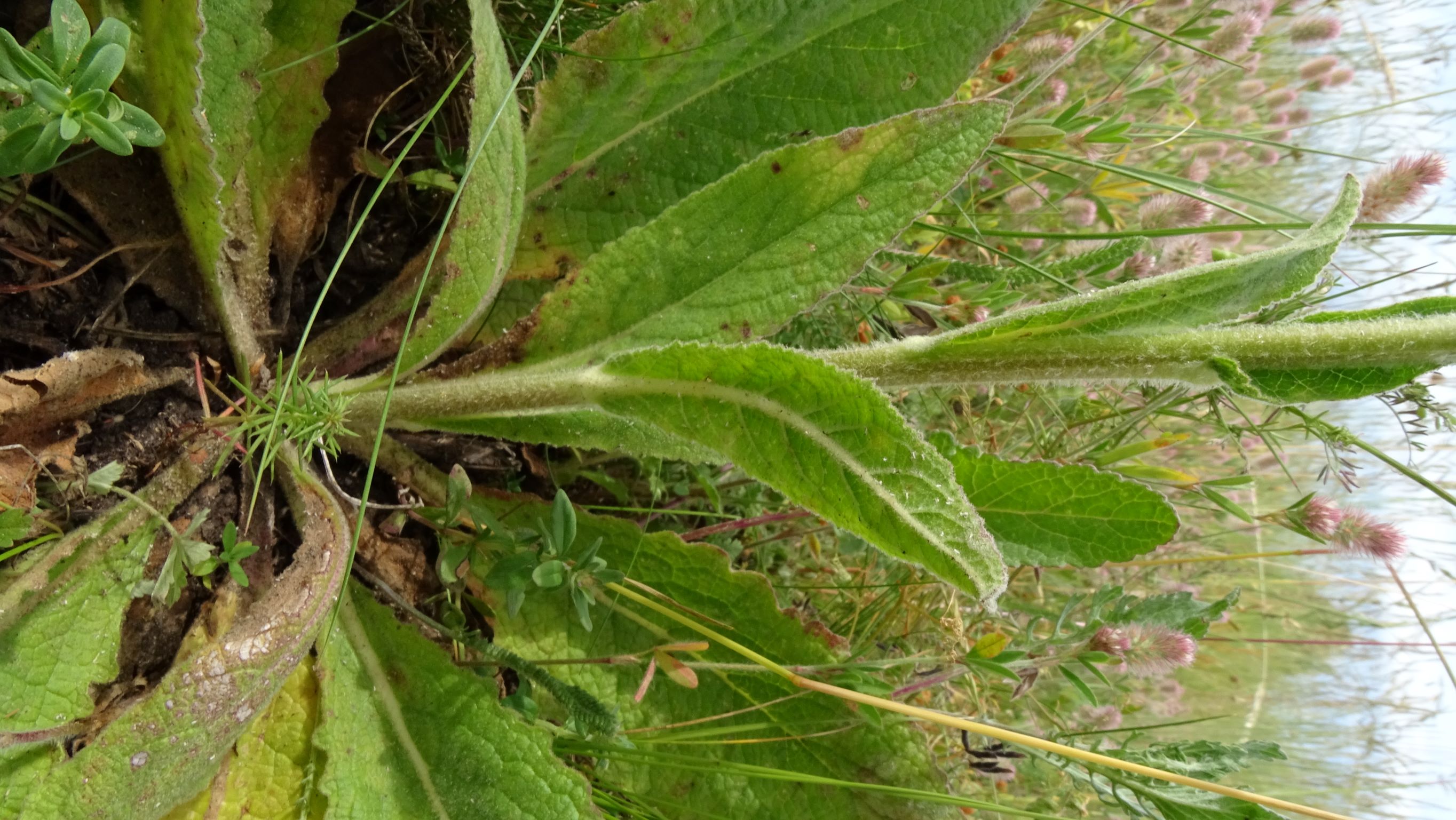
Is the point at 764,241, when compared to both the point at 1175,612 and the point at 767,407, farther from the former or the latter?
A: the point at 1175,612

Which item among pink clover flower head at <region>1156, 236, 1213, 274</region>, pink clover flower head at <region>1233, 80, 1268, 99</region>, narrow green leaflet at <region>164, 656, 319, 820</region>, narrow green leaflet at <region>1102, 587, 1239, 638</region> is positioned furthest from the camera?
pink clover flower head at <region>1233, 80, 1268, 99</region>

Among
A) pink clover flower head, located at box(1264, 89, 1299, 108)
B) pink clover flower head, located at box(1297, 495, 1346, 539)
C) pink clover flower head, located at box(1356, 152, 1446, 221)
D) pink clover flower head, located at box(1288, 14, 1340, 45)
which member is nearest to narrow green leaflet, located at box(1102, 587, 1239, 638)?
pink clover flower head, located at box(1297, 495, 1346, 539)

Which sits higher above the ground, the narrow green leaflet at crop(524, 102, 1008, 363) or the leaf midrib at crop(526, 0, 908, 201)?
the leaf midrib at crop(526, 0, 908, 201)

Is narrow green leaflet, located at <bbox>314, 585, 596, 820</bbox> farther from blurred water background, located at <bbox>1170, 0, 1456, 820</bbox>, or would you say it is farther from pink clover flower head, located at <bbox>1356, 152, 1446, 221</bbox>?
blurred water background, located at <bbox>1170, 0, 1456, 820</bbox>

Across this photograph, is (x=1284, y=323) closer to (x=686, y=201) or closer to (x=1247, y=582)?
(x=686, y=201)

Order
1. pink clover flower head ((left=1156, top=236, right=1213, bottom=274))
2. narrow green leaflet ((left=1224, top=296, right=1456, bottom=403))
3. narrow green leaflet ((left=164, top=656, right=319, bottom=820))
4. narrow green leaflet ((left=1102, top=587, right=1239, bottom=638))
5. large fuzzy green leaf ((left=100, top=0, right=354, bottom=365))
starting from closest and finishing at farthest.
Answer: narrow green leaflet ((left=1224, top=296, right=1456, bottom=403)) → large fuzzy green leaf ((left=100, top=0, right=354, bottom=365)) → narrow green leaflet ((left=164, top=656, right=319, bottom=820)) → narrow green leaflet ((left=1102, top=587, right=1239, bottom=638)) → pink clover flower head ((left=1156, top=236, right=1213, bottom=274))

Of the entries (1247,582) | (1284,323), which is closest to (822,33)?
(1284,323)
